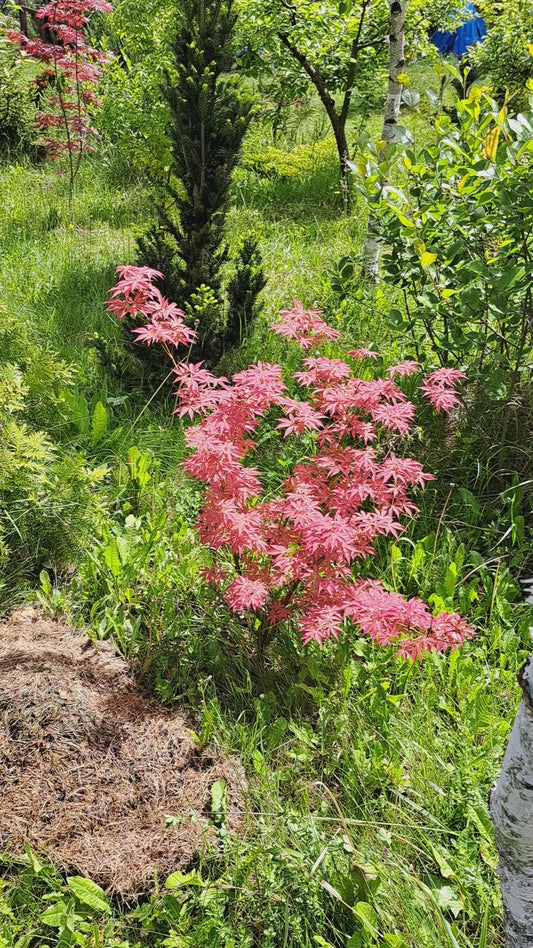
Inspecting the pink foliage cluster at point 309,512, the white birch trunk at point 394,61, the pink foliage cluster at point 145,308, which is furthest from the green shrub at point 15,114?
the pink foliage cluster at point 309,512

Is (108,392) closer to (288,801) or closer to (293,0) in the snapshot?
(288,801)

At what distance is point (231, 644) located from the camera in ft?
8.21

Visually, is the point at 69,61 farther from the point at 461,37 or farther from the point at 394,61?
the point at 461,37

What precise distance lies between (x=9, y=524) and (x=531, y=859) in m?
2.08

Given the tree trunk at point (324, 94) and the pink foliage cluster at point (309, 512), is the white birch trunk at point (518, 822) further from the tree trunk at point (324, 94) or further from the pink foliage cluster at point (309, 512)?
the tree trunk at point (324, 94)

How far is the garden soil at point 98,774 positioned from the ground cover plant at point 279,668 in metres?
0.05

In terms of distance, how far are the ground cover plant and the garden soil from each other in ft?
0.15

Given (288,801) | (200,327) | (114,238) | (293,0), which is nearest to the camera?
(288,801)

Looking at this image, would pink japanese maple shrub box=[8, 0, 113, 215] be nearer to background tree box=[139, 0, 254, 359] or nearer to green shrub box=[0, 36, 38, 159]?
green shrub box=[0, 36, 38, 159]

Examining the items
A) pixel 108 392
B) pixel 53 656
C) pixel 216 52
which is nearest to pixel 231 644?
pixel 53 656

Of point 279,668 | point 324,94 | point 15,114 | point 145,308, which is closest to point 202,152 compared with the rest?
point 145,308

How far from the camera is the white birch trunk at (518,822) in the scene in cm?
107

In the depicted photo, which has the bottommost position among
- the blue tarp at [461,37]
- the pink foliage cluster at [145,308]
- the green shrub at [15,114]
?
the pink foliage cluster at [145,308]

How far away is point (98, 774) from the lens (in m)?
2.01
